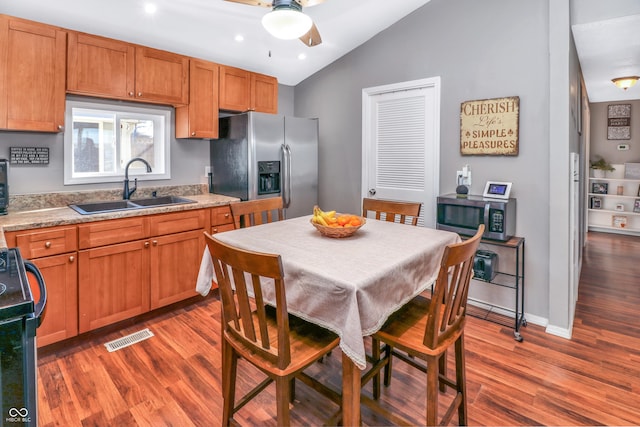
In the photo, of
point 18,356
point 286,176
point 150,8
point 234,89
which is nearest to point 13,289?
point 18,356

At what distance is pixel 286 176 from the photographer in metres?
3.71

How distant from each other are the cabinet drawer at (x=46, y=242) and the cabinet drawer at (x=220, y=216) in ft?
3.58

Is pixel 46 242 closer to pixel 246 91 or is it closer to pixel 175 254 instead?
pixel 175 254

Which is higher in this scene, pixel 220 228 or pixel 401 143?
pixel 401 143

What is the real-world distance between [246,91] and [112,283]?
228 cm

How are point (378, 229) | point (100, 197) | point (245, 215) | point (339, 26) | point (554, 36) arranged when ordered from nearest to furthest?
point (378, 229) → point (245, 215) → point (554, 36) → point (100, 197) → point (339, 26)

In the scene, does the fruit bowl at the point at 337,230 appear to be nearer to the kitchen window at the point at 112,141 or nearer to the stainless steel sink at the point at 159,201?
the stainless steel sink at the point at 159,201

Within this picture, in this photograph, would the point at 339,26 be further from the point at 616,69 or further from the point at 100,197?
the point at 616,69

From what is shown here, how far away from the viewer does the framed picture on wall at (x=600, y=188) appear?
21.3ft

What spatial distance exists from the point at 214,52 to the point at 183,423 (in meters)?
3.17

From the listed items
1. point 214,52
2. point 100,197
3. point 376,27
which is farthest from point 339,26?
point 100,197

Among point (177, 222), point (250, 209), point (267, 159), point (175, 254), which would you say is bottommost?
point (175, 254)

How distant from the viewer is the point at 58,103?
8.54 feet

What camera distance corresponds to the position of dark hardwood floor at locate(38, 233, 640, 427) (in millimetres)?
1863
